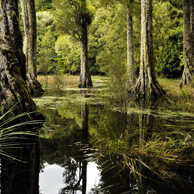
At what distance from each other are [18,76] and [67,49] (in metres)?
34.9

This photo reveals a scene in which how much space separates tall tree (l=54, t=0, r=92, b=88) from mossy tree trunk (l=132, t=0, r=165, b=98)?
336 inches

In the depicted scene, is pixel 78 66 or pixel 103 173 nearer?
pixel 103 173

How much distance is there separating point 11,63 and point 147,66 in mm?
7164

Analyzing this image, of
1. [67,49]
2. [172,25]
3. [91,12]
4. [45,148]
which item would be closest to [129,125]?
[45,148]

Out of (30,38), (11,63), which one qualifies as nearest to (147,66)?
(30,38)

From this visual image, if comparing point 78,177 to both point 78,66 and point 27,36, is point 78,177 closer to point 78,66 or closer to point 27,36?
point 27,36

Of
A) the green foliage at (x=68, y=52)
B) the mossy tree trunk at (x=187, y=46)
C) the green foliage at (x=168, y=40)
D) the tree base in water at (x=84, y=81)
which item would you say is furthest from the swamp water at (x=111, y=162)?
the green foliage at (x=68, y=52)

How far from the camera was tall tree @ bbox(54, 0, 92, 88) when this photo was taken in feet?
60.9

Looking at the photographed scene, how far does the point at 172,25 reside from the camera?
1061 inches

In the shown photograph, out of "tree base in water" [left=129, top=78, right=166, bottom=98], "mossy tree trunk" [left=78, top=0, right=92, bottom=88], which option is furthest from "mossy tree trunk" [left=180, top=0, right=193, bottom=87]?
"mossy tree trunk" [left=78, top=0, right=92, bottom=88]

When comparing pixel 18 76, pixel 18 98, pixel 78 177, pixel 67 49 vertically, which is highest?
pixel 67 49

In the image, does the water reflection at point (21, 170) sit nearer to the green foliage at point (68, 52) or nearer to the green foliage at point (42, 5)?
the green foliage at point (68, 52)

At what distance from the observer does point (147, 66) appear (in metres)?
10.9

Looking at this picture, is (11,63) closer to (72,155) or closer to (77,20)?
(72,155)
